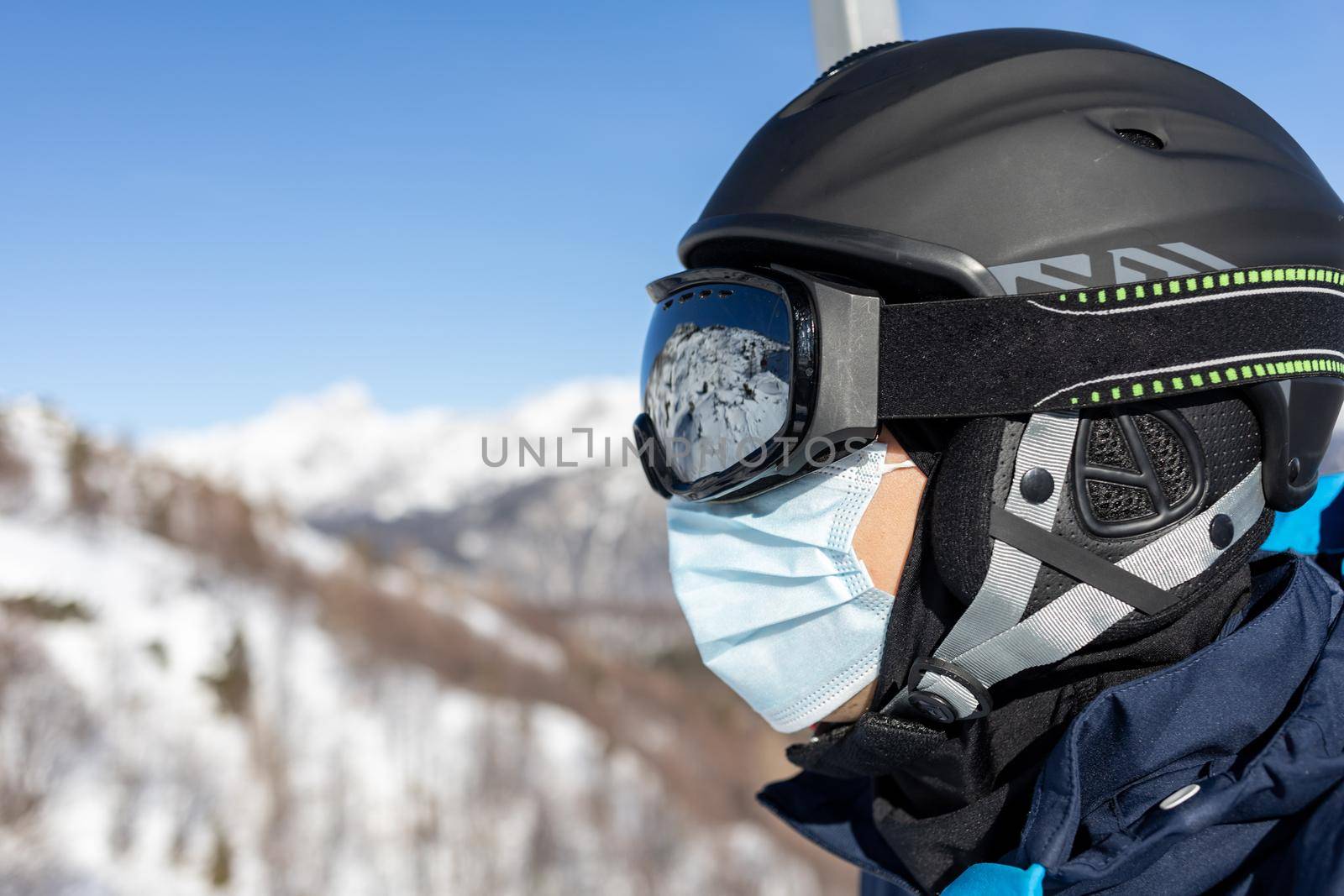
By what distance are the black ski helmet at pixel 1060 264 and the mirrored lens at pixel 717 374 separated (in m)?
0.12

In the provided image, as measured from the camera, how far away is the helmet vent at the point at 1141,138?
1521 mm

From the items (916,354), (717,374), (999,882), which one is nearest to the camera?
(999,882)

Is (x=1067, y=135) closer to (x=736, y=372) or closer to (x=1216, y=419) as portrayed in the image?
(x=1216, y=419)

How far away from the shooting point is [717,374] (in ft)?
5.43

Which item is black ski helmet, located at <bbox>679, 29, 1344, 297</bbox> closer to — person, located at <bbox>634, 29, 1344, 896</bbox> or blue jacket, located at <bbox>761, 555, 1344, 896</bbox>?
person, located at <bbox>634, 29, 1344, 896</bbox>

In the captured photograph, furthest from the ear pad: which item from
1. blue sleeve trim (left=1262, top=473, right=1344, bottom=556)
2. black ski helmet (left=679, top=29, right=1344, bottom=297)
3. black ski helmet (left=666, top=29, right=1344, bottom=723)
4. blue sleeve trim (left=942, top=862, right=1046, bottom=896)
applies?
blue sleeve trim (left=1262, top=473, right=1344, bottom=556)

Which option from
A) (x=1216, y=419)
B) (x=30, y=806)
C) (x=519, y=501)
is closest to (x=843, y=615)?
(x=1216, y=419)

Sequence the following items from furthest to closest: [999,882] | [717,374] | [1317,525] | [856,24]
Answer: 1. [856,24]
2. [1317,525]
3. [717,374]
4. [999,882]

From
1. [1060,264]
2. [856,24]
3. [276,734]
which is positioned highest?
[856,24]

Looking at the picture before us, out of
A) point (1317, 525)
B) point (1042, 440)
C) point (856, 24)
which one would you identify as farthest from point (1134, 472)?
point (856, 24)

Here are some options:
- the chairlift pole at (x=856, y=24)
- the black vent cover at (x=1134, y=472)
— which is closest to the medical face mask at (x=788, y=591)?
the black vent cover at (x=1134, y=472)

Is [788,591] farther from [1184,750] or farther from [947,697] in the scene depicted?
[1184,750]

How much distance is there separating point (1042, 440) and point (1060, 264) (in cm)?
26

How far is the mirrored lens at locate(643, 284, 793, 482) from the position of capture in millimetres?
1586
